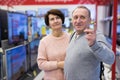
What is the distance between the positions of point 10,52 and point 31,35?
1.97 metres

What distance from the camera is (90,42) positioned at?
1478 millimetres

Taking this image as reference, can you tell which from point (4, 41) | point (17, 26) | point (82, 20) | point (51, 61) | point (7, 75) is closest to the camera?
point (82, 20)

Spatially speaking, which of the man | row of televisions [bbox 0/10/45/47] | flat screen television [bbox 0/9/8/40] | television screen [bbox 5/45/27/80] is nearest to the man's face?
the man

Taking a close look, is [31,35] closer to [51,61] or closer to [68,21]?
[51,61]

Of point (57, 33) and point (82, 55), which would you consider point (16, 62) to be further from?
point (82, 55)

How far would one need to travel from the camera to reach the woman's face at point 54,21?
222 cm

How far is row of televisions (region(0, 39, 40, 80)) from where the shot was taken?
2529 mm

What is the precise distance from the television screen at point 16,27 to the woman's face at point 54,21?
941mm

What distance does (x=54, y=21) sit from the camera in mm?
2229

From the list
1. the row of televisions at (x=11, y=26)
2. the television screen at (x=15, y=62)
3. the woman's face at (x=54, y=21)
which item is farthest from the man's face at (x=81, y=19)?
the row of televisions at (x=11, y=26)

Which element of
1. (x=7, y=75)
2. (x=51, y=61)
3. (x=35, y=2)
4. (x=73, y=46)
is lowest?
(x=7, y=75)

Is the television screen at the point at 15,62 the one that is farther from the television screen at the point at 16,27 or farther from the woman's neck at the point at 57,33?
the woman's neck at the point at 57,33

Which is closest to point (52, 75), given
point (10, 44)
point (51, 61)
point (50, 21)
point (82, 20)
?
point (51, 61)

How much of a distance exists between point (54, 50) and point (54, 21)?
0.93 ft
